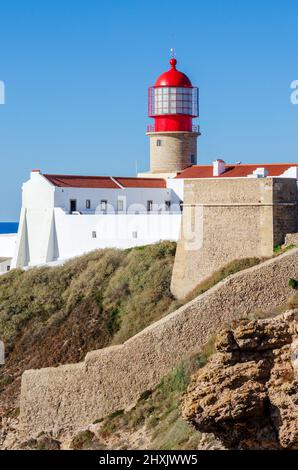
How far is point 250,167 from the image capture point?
114ft

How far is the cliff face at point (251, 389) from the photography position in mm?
13539

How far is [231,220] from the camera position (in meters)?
23.7

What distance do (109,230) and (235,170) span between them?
17.9ft

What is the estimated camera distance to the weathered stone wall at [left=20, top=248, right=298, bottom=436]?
19734mm

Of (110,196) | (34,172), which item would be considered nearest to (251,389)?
(110,196)

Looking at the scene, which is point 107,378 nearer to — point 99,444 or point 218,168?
point 99,444

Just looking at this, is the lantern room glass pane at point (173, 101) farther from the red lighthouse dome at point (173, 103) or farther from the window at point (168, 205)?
the window at point (168, 205)

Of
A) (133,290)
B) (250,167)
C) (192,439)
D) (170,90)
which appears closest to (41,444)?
(192,439)

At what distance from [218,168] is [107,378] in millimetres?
16510

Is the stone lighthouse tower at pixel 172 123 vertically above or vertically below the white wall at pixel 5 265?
above

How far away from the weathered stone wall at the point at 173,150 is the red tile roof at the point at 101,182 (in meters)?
1.03

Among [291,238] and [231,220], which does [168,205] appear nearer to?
[231,220]

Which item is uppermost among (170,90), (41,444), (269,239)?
(170,90)

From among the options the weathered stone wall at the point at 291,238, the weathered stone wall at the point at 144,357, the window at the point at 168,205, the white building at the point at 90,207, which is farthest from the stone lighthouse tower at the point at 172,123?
the weathered stone wall at the point at 144,357
